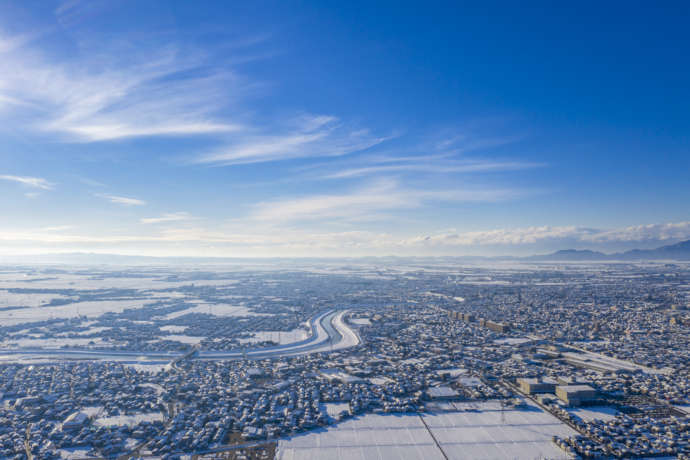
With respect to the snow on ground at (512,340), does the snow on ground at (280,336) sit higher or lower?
higher

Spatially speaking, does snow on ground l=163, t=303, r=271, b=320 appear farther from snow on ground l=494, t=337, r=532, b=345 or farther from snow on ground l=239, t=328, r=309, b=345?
snow on ground l=494, t=337, r=532, b=345

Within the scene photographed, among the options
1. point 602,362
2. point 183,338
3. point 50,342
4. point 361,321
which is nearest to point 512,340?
point 602,362

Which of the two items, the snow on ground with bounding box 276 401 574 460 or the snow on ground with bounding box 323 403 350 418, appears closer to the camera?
the snow on ground with bounding box 276 401 574 460

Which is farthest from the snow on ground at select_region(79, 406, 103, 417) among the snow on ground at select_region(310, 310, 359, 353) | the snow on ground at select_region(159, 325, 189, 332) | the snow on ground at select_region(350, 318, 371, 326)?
the snow on ground at select_region(350, 318, 371, 326)

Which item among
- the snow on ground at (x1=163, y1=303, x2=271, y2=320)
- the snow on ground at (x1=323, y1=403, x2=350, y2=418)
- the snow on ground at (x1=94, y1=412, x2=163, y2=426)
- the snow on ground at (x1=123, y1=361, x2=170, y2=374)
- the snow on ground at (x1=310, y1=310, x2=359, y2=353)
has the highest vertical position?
the snow on ground at (x1=94, y1=412, x2=163, y2=426)

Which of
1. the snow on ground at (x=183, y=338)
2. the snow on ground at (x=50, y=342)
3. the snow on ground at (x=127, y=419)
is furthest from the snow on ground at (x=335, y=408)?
the snow on ground at (x=50, y=342)

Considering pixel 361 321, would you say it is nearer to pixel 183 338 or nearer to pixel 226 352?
pixel 226 352

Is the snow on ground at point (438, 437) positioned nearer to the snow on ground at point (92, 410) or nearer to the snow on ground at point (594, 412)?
the snow on ground at point (594, 412)
